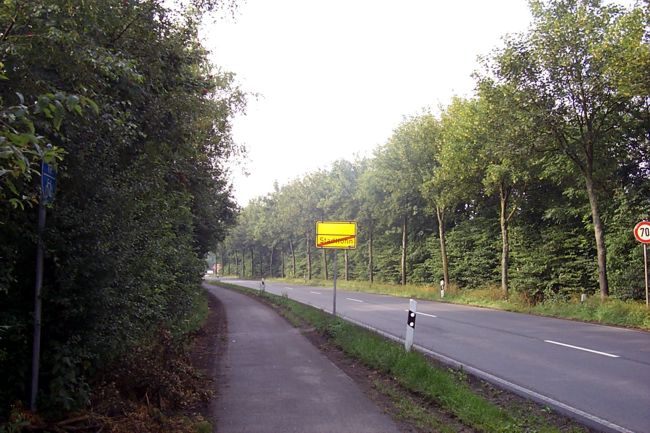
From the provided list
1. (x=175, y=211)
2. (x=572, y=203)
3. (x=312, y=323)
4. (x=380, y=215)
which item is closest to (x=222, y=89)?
(x=312, y=323)

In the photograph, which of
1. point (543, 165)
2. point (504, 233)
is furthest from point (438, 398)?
point (504, 233)

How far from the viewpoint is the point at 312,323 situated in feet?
51.8

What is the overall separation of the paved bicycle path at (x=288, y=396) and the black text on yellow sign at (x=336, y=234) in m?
4.81

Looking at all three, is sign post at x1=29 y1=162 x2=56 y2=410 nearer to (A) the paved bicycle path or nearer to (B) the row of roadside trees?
(A) the paved bicycle path

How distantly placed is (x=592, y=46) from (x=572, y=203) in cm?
850

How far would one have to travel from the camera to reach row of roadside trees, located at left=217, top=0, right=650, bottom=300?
1767 cm

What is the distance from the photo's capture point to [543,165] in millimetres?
22359

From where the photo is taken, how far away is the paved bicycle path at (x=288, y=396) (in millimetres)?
5844

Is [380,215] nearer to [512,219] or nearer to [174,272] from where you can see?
[512,219]

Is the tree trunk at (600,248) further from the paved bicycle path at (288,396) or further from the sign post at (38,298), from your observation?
the sign post at (38,298)

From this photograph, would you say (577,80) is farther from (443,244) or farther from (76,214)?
(76,214)

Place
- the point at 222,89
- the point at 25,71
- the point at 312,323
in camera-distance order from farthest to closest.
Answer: the point at 222,89, the point at 312,323, the point at 25,71

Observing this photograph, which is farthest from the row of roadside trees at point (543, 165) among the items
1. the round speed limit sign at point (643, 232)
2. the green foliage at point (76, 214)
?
the green foliage at point (76, 214)

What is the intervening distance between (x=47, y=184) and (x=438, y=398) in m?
5.22
